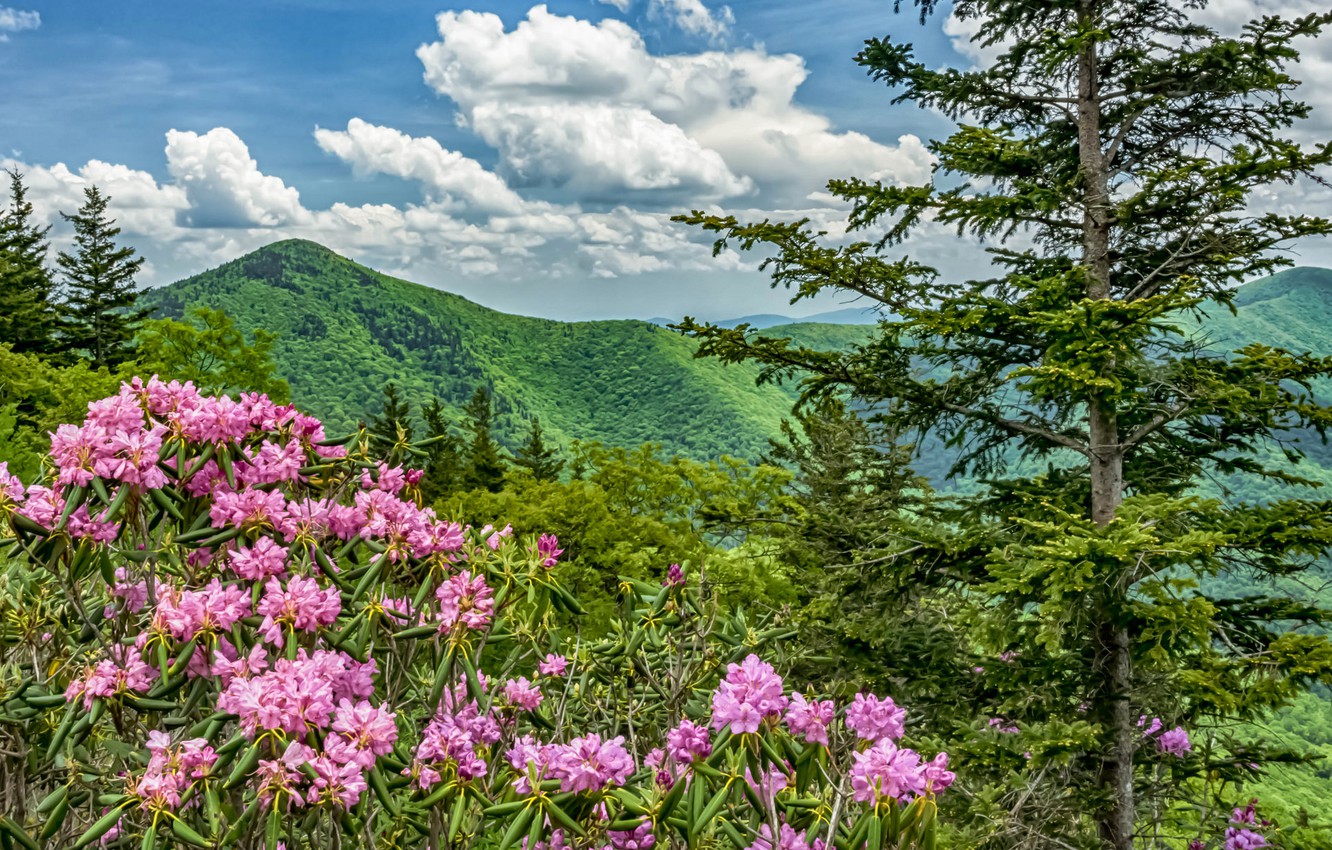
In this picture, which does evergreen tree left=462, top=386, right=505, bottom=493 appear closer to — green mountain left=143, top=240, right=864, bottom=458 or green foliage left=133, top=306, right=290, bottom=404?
green foliage left=133, top=306, right=290, bottom=404

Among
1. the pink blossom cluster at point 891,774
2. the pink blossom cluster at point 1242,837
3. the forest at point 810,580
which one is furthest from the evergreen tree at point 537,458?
the pink blossom cluster at point 891,774

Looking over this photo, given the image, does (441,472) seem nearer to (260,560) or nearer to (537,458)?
(537,458)

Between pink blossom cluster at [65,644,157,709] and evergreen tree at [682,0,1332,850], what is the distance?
16.9 feet

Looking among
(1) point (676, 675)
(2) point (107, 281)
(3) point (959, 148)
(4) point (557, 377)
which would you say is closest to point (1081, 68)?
(3) point (959, 148)

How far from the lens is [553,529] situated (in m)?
12.8

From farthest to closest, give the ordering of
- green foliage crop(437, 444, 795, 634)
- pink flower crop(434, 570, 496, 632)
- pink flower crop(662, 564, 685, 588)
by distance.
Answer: green foliage crop(437, 444, 795, 634) → pink flower crop(662, 564, 685, 588) → pink flower crop(434, 570, 496, 632)

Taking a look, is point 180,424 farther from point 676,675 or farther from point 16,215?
point 16,215

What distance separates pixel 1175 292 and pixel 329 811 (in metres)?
6.13

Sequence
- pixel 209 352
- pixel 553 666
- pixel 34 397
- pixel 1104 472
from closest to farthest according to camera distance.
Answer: pixel 553 666, pixel 1104 472, pixel 209 352, pixel 34 397

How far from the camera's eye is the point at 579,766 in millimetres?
1969

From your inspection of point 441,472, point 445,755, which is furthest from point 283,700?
point 441,472

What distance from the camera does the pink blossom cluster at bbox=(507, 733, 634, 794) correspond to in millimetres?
1956

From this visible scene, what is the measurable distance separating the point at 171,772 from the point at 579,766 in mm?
927

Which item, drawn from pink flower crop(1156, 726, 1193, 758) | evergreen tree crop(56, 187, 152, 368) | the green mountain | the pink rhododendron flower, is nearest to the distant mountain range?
the green mountain
